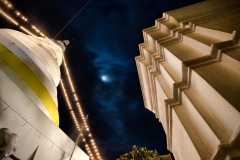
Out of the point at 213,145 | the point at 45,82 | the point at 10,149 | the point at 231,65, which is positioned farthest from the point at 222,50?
the point at 45,82

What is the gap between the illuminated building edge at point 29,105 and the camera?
414cm

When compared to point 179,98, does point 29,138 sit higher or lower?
lower

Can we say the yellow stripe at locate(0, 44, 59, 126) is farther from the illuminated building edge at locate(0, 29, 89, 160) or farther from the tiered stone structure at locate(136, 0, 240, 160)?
the tiered stone structure at locate(136, 0, 240, 160)

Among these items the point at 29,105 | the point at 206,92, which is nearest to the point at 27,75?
the point at 29,105

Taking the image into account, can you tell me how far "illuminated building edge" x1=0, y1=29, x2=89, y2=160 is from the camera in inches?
163

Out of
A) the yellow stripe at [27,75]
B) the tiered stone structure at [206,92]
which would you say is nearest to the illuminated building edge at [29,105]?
the yellow stripe at [27,75]

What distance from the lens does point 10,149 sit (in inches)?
127

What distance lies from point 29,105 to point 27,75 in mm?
1860

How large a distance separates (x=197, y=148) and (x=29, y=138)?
16.1 feet

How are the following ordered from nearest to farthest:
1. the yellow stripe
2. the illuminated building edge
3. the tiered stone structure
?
the tiered stone structure < the illuminated building edge < the yellow stripe

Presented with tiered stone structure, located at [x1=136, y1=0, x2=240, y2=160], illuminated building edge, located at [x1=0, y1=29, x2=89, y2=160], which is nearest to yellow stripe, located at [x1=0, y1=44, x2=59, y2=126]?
illuminated building edge, located at [x1=0, y1=29, x2=89, y2=160]

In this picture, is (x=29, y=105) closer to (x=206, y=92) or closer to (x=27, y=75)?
(x=27, y=75)

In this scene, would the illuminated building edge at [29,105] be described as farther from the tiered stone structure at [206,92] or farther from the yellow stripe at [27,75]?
the tiered stone structure at [206,92]

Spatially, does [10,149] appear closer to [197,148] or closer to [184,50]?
[197,148]
